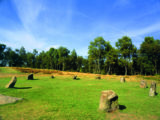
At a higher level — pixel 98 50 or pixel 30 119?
pixel 98 50

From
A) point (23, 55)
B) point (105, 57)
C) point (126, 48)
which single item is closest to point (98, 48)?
point (105, 57)

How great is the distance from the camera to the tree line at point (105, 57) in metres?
37.0

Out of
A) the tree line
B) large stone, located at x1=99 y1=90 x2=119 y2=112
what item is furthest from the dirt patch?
the tree line

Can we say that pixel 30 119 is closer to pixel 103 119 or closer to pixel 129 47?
pixel 103 119

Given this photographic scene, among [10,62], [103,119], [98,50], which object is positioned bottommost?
[103,119]

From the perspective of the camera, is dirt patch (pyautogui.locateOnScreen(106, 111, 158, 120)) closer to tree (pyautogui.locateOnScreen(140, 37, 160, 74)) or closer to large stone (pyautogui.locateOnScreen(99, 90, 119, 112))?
large stone (pyautogui.locateOnScreen(99, 90, 119, 112))

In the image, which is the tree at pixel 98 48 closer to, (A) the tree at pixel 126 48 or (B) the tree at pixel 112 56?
(B) the tree at pixel 112 56

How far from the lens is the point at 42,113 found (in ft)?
16.5

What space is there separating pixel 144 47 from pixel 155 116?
117ft

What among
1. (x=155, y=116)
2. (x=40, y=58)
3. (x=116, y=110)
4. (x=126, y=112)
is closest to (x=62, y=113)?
(x=116, y=110)

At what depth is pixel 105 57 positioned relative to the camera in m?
45.1

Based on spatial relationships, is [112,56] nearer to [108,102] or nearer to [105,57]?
[105,57]

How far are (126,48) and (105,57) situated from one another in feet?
29.8

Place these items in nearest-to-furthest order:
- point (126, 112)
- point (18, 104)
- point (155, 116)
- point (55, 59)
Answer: point (155, 116) < point (126, 112) < point (18, 104) < point (55, 59)
